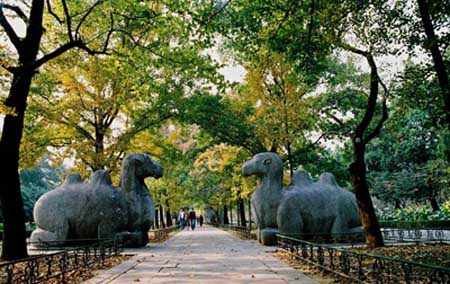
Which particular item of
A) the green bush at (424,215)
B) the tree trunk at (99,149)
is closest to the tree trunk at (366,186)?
the tree trunk at (99,149)

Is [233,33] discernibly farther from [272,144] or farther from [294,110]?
[272,144]

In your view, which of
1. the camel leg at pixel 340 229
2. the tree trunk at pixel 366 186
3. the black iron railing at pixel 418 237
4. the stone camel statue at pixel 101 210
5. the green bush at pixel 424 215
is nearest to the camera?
the tree trunk at pixel 366 186

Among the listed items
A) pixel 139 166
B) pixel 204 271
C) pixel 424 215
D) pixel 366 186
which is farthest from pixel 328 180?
pixel 424 215

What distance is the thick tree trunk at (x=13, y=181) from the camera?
11.7 m

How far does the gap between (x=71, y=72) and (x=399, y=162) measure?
28174 millimetres

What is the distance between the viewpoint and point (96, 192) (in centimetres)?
1711

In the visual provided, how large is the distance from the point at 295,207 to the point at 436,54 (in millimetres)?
8439

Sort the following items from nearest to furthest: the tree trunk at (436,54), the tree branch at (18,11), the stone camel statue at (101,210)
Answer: the tree trunk at (436,54), the tree branch at (18,11), the stone camel statue at (101,210)

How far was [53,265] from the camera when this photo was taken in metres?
11.5

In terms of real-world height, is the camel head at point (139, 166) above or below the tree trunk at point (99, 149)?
below

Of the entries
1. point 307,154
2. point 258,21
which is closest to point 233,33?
point 258,21

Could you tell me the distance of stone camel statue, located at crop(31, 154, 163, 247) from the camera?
16.7m

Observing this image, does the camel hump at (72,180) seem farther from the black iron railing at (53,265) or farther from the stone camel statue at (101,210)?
the black iron railing at (53,265)

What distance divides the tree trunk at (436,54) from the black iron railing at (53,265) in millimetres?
8409
